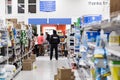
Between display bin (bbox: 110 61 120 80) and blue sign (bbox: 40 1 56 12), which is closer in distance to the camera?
display bin (bbox: 110 61 120 80)

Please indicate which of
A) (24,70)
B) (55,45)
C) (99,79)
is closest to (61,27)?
(55,45)

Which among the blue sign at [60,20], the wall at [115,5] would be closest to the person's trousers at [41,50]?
the blue sign at [60,20]

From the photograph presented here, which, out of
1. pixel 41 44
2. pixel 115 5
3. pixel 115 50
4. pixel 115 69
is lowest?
pixel 41 44

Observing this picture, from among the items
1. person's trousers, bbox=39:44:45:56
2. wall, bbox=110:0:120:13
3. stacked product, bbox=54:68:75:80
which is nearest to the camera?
wall, bbox=110:0:120:13

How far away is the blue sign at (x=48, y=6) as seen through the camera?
21.5 meters

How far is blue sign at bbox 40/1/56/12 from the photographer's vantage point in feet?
70.7

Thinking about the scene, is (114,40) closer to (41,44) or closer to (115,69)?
(115,69)

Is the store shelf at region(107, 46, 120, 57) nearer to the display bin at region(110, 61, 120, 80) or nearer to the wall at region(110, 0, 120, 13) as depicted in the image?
the display bin at region(110, 61, 120, 80)

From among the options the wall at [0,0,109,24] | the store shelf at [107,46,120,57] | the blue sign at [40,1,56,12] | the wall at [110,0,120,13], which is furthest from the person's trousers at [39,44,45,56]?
the store shelf at [107,46,120,57]

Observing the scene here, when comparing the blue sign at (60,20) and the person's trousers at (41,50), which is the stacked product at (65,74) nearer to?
the person's trousers at (41,50)

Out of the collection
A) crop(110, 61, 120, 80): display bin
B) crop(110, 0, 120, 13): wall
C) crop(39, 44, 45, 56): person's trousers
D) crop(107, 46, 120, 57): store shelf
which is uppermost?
crop(110, 0, 120, 13): wall

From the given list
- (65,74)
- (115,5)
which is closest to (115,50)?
(115,5)

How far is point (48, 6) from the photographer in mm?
21562

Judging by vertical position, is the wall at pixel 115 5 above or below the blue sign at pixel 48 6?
below
